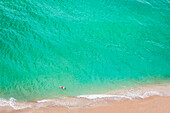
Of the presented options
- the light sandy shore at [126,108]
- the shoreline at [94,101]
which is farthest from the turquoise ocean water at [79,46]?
the light sandy shore at [126,108]

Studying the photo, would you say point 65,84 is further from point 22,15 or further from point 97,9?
point 97,9

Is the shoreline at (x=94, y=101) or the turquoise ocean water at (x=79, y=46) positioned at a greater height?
the turquoise ocean water at (x=79, y=46)

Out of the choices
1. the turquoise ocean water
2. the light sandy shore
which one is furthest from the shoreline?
the turquoise ocean water

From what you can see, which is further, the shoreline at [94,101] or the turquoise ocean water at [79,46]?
the turquoise ocean water at [79,46]

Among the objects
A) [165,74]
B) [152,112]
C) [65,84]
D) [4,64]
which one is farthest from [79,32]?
[152,112]

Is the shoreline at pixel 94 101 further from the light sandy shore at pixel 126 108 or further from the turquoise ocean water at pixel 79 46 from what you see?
the turquoise ocean water at pixel 79 46
